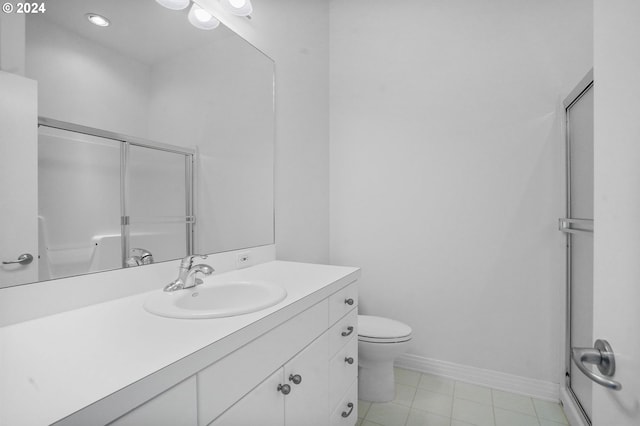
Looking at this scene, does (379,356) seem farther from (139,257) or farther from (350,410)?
Answer: (139,257)

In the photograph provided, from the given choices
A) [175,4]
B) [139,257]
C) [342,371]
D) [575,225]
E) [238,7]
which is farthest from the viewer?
[575,225]

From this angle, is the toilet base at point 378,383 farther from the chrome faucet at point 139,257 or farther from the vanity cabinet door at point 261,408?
the chrome faucet at point 139,257

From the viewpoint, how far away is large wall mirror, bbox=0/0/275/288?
820mm

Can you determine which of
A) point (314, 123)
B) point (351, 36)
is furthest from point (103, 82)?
point (351, 36)

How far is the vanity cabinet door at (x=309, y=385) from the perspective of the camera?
0.93 meters

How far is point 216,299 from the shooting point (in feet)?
3.74

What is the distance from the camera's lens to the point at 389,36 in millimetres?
2227

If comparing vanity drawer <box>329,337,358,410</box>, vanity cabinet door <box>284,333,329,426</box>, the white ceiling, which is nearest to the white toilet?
vanity drawer <box>329,337,358,410</box>

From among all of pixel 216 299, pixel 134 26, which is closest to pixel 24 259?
pixel 216 299

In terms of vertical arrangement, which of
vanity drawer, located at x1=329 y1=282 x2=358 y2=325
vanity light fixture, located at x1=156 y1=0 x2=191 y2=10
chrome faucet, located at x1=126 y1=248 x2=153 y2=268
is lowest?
vanity drawer, located at x1=329 y1=282 x2=358 y2=325

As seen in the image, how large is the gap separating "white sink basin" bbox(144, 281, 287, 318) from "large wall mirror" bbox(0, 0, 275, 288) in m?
0.21

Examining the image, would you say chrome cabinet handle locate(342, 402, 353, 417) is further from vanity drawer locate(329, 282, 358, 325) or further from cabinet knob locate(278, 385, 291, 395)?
cabinet knob locate(278, 385, 291, 395)

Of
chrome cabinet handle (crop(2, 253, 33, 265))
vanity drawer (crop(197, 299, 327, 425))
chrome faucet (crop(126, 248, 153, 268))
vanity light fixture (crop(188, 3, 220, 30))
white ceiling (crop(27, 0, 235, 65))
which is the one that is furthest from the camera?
vanity light fixture (crop(188, 3, 220, 30))

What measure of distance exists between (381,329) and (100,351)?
4.98 ft
